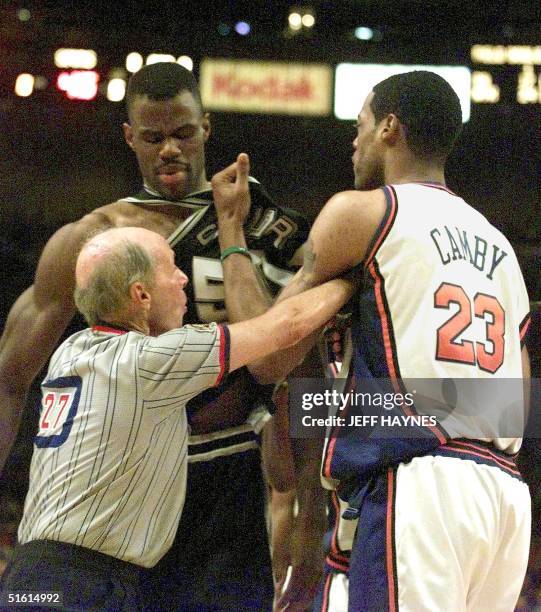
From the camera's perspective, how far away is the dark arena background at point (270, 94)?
3236mm

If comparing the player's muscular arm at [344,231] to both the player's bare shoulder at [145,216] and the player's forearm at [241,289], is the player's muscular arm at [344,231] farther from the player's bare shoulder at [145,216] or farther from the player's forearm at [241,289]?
the player's bare shoulder at [145,216]

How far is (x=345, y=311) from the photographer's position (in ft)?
6.35

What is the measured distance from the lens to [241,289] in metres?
2.05

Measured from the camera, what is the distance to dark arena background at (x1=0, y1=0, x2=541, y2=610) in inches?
127

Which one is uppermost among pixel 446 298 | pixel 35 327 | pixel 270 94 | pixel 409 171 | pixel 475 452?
pixel 270 94

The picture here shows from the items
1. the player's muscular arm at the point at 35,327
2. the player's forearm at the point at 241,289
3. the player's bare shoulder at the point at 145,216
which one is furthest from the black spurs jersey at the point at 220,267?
the player's muscular arm at the point at 35,327

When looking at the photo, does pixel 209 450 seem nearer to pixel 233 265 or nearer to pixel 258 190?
pixel 233 265

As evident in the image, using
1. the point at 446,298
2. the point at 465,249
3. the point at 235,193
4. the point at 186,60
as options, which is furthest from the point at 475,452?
the point at 186,60

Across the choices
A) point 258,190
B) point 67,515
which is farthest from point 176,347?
point 258,190

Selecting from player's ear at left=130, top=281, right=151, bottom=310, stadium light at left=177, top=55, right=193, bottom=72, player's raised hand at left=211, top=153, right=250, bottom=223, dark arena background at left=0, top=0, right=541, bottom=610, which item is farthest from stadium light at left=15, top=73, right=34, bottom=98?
player's ear at left=130, top=281, right=151, bottom=310

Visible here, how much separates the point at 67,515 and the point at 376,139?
37.6 inches

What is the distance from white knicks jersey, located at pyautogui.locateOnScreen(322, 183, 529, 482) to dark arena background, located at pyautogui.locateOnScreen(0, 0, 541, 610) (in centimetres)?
140

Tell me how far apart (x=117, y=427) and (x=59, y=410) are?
0.13m

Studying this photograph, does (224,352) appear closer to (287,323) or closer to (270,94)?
(287,323)
